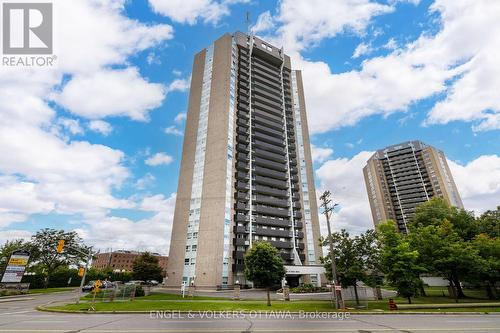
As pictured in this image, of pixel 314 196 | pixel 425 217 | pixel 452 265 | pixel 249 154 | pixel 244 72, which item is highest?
pixel 244 72

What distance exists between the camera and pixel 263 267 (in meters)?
30.8

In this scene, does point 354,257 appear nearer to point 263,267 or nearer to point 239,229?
point 263,267

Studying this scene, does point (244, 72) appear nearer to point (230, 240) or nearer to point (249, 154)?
point (249, 154)

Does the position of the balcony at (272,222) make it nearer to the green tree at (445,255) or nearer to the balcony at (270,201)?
the balcony at (270,201)

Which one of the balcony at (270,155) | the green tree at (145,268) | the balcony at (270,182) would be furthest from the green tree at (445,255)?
the green tree at (145,268)

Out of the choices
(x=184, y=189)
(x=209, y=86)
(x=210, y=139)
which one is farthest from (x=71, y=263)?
(x=209, y=86)

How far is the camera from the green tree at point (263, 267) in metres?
30.5

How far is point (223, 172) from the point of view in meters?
58.5

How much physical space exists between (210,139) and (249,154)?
1049 centimetres

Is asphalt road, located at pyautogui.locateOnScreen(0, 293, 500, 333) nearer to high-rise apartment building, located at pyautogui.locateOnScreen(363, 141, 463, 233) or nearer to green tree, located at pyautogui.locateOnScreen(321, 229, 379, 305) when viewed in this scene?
green tree, located at pyautogui.locateOnScreen(321, 229, 379, 305)

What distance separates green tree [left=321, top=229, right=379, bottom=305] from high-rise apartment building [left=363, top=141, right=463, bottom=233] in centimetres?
10360

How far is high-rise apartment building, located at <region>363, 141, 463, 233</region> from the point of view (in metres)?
118

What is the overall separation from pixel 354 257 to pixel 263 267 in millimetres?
10140

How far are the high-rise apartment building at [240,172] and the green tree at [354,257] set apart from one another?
29.3 metres
